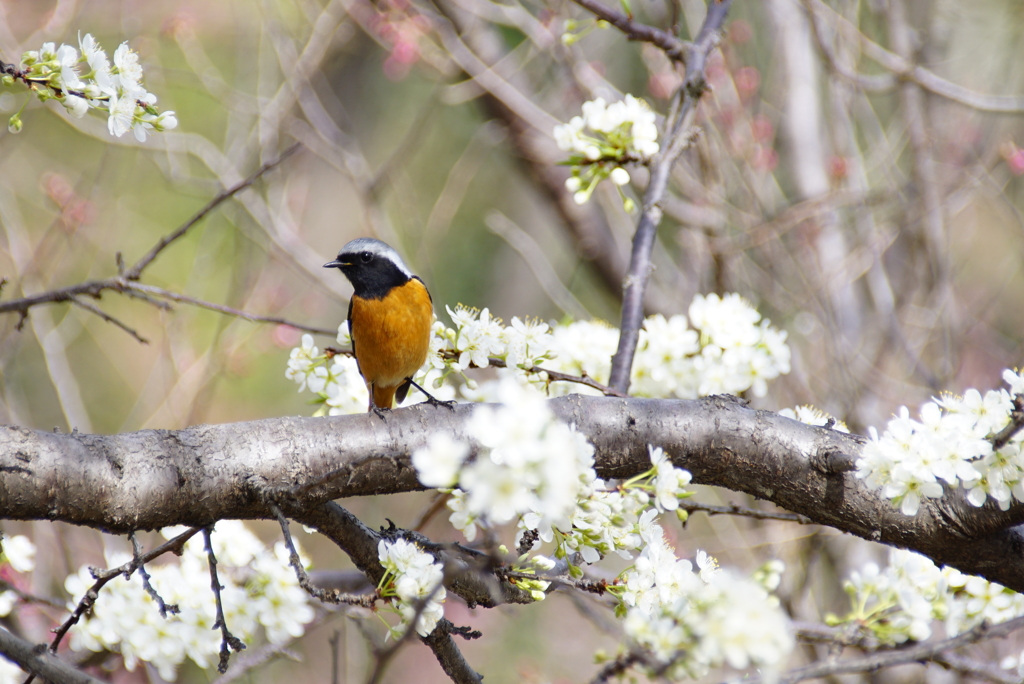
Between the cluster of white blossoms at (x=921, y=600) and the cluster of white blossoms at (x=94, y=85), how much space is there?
7.57 ft

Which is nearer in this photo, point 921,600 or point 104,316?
point 104,316

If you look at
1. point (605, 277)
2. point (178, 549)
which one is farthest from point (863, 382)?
point (178, 549)

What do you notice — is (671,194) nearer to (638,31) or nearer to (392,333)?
(638,31)

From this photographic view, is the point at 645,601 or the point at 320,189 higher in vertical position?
the point at 320,189

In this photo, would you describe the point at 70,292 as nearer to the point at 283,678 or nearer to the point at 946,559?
the point at 946,559

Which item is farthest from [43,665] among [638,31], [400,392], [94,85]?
[638,31]

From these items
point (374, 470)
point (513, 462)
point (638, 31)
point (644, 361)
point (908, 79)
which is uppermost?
point (908, 79)

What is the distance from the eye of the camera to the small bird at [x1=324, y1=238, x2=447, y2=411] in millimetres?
3150

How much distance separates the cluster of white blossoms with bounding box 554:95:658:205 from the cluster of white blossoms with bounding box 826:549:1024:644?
1421 millimetres

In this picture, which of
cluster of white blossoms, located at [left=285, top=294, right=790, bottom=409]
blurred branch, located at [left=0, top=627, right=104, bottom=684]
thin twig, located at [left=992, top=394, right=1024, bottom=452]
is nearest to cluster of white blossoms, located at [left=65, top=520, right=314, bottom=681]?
cluster of white blossoms, located at [left=285, top=294, right=790, bottom=409]

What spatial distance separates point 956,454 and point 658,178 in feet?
4.89

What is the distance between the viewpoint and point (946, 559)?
1936mm

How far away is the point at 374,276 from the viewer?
136 inches

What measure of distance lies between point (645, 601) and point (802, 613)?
2767 millimetres
